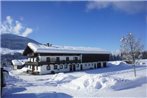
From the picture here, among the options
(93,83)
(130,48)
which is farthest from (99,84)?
(130,48)

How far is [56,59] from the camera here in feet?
175

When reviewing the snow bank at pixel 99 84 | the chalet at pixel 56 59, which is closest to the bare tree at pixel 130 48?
the snow bank at pixel 99 84

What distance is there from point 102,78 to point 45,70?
25239 mm

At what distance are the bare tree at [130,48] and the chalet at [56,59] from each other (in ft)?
58.5

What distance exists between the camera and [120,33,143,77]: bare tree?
3900 centimetres

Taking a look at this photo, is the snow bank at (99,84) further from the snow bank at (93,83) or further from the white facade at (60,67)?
the white facade at (60,67)

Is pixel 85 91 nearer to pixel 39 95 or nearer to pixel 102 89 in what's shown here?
pixel 102 89

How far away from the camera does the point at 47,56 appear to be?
5178 cm

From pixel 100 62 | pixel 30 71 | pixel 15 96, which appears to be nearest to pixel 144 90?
pixel 15 96

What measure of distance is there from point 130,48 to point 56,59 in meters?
19.3

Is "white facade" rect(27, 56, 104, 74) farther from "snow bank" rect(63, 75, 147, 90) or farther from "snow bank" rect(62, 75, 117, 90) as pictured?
"snow bank" rect(62, 75, 117, 90)

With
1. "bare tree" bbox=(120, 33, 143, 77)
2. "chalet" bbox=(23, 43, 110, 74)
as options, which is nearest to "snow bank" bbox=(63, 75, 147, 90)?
"bare tree" bbox=(120, 33, 143, 77)

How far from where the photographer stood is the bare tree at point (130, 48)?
39000 mm

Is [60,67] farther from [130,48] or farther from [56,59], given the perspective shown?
[130,48]
